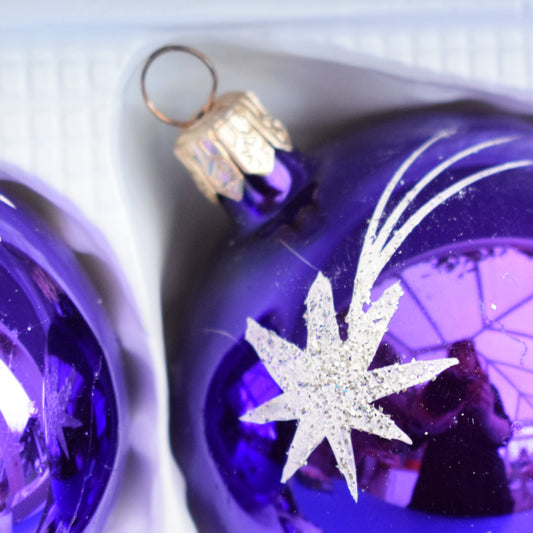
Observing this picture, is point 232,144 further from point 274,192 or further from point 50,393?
point 50,393

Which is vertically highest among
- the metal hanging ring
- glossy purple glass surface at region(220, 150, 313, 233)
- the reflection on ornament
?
the metal hanging ring

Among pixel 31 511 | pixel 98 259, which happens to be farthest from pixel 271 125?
pixel 31 511

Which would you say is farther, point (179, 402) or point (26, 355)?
point (179, 402)

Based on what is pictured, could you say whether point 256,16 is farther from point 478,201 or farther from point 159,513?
point 159,513

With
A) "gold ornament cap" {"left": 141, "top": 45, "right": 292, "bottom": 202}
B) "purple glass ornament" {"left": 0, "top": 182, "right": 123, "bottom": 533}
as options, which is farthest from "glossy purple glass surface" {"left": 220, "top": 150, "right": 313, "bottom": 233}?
"purple glass ornament" {"left": 0, "top": 182, "right": 123, "bottom": 533}

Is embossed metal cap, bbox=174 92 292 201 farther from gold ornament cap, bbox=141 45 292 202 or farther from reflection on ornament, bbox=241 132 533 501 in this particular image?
reflection on ornament, bbox=241 132 533 501

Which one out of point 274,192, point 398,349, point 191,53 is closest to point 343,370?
point 398,349
